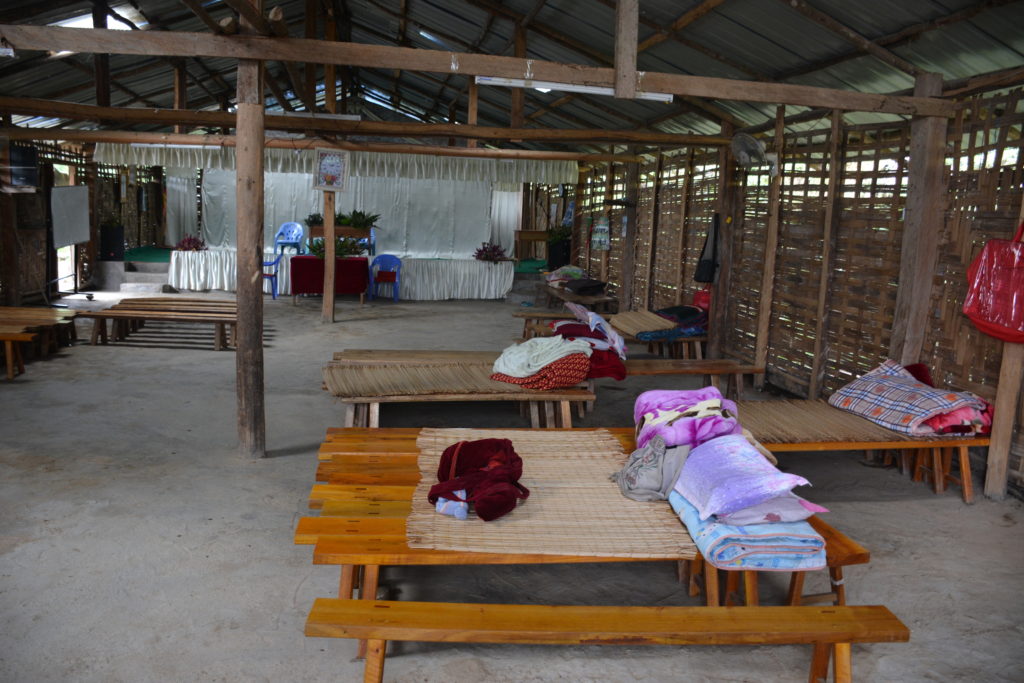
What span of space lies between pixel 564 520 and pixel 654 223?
774 cm

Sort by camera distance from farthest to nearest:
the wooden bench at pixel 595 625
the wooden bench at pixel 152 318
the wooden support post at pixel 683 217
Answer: the wooden support post at pixel 683 217
the wooden bench at pixel 152 318
the wooden bench at pixel 595 625

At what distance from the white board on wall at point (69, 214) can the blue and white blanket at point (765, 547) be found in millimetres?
11580

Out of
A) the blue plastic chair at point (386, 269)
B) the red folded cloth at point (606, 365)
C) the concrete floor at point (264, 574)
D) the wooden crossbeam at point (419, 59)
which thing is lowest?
the concrete floor at point (264, 574)

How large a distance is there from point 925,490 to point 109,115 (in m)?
7.78

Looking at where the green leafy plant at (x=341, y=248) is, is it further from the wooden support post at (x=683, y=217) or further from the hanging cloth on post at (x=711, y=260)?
the hanging cloth on post at (x=711, y=260)

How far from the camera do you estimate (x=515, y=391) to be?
16.9ft

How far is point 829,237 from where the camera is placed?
6.25 metres

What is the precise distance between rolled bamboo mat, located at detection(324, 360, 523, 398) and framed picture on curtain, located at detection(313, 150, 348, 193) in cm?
438

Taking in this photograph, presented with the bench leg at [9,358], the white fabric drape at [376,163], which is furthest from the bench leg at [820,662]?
the white fabric drape at [376,163]

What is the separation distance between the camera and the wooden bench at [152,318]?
8.11 m

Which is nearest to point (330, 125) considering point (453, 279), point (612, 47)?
point (612, 47)

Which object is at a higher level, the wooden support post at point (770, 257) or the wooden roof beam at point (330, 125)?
the wooden roof beam at point (330, 125)

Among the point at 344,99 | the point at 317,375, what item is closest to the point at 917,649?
the point at 317,375

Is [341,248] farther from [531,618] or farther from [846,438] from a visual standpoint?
[531,618]
